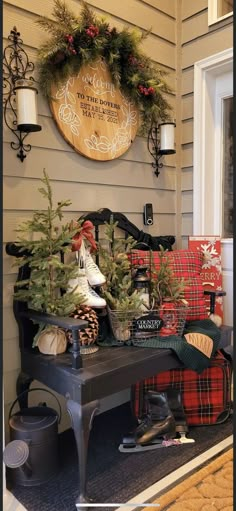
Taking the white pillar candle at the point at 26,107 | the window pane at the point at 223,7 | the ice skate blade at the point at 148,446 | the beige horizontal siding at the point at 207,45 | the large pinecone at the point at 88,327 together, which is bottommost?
the ice skate blade at the point at 148,446

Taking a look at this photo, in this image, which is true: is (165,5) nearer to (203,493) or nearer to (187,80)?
(187,80)

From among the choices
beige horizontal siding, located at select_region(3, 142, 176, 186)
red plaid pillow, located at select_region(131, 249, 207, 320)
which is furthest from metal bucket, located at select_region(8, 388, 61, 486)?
beige horizontal siding, located at select_region(3, 142, 176, 186)

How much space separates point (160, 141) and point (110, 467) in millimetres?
1806

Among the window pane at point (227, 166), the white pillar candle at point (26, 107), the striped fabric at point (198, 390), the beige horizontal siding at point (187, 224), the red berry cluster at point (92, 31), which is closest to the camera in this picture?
the white pillar candle at point (26, 107)

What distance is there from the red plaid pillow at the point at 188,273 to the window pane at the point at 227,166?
510 millimetres

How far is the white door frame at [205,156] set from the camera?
2426 millimetres

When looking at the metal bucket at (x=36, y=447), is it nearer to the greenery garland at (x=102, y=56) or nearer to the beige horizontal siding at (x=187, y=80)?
the greenery garland at (x=102, y=56)

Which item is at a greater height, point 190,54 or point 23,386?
point 190,54

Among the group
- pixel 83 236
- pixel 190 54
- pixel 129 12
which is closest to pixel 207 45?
pixel 190 54

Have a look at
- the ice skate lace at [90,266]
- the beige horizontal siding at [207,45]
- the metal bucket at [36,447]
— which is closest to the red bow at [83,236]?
the ice skate lace at [90,266]

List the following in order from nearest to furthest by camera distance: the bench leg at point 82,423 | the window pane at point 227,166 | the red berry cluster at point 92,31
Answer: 1. the bench leg at point 82,423
2. the red berry cluster at point 92,31
3. the window pane at point 227,166

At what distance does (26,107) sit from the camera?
5.35 ft

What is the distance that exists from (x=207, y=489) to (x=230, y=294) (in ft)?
3.81

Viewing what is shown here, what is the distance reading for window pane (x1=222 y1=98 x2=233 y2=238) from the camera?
2467 mm
